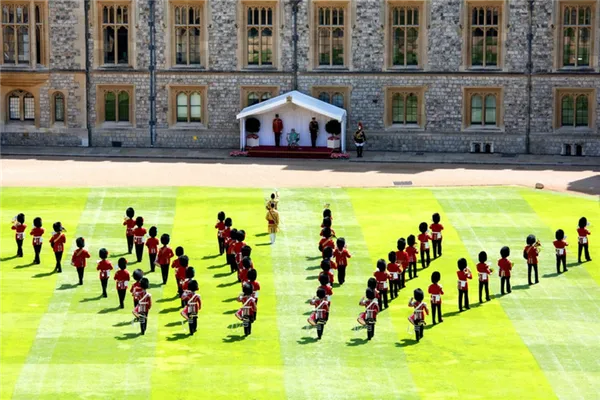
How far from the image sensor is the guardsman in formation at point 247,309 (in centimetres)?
4041

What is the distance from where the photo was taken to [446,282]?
152 ft

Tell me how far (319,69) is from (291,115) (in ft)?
8.33

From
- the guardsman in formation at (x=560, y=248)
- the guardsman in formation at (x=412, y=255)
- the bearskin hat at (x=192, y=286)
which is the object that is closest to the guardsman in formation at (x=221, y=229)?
the guardsman in formation at (x=412, y=255)

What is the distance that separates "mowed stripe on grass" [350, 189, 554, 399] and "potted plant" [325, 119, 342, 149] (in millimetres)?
20630

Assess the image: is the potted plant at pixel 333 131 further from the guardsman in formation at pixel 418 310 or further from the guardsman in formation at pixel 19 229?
the guardsman in formation at pixel 418 310

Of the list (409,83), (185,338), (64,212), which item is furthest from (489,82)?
(185,338)

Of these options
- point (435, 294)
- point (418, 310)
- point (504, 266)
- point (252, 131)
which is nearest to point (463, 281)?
point (435, 294)

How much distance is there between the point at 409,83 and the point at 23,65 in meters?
18.0

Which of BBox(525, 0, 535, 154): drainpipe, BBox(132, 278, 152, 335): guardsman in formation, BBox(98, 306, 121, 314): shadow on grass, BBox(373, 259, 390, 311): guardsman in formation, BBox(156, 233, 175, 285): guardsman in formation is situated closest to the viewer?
BBox(132, 278, 152, 335): guardsman in formation

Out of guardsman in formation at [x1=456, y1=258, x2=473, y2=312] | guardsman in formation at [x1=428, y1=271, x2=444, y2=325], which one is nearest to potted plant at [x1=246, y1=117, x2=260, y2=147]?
guardsman in formation at [x1=456, y1=258, x2=473, y2=312]

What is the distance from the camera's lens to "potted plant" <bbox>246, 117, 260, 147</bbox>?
72500 millimetres

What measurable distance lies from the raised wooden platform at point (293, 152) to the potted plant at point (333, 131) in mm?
529

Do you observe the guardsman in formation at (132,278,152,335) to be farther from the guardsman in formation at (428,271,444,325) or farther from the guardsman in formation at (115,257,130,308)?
the guardsman in formation at (428,271,444,325)

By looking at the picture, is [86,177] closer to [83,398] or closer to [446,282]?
[446,282]
